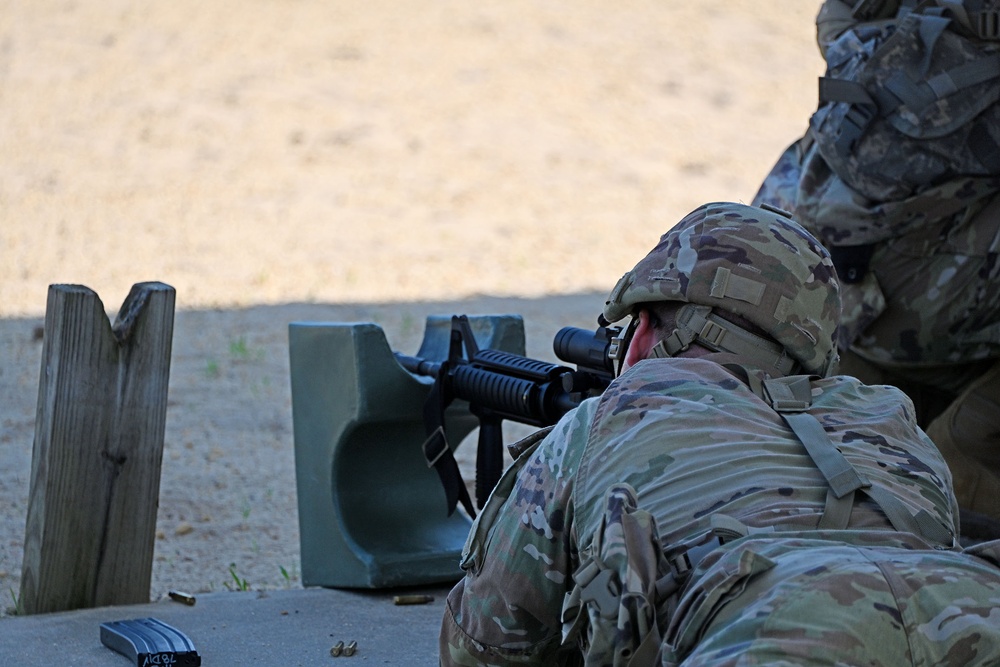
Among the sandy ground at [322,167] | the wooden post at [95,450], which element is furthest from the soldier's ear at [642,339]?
the sandy ground at [322,167]

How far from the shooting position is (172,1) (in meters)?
18.0

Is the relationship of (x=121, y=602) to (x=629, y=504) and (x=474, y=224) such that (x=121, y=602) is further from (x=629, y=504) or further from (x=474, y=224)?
(x=474, y=224)

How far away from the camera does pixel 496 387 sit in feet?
11.6

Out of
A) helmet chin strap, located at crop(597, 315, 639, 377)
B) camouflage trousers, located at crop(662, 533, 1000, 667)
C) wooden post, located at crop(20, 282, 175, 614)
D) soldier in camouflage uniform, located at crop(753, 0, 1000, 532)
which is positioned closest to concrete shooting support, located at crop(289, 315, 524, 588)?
wooden post, located at crop(20, 282, 175, 614)

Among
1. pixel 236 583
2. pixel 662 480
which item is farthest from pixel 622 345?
pixel 236 583

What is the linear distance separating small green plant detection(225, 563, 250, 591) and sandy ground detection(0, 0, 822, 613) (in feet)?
1.17

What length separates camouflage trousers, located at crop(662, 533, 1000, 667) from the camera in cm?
171

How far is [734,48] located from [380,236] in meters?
9.39

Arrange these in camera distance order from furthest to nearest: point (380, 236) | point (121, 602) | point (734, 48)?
1. point (734, 48)
2. point (380, 236)
3. point (121, 602)

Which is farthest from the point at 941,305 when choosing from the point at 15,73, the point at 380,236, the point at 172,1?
the point at 172,1

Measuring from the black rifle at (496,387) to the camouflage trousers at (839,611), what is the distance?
53.2 inches

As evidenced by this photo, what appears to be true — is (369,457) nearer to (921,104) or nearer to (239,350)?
(921,104)

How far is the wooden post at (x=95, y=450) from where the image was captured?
3.50m

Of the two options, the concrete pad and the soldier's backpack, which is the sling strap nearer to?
the concrete pad
